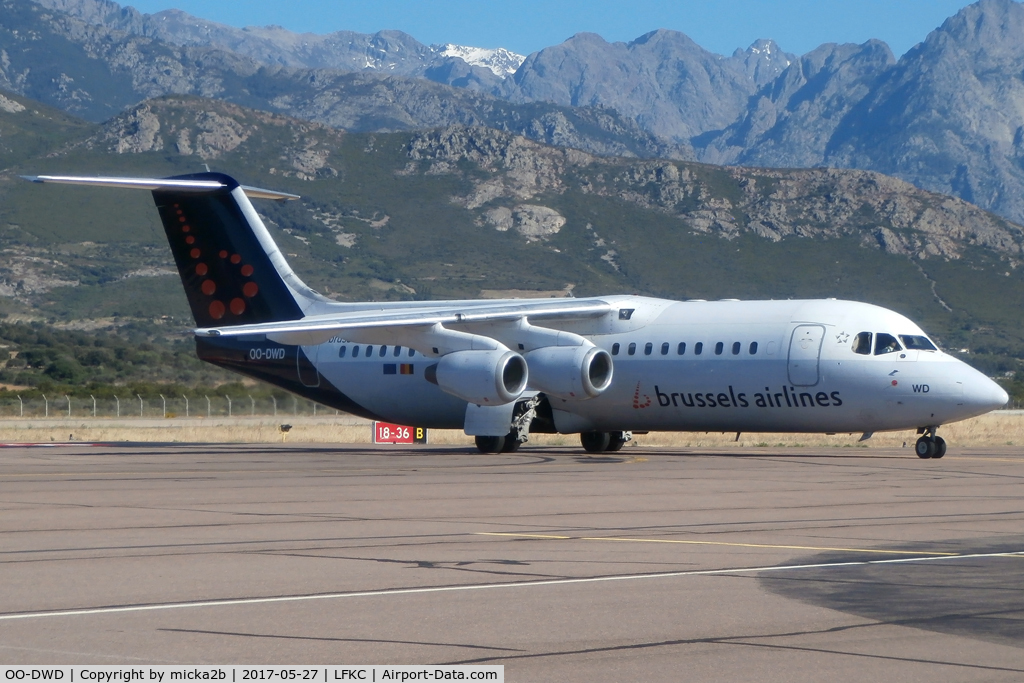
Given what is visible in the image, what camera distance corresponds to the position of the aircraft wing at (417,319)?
26.6 metres

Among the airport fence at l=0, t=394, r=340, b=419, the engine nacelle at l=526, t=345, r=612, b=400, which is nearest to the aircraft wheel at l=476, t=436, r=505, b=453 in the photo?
the engine nacelle at l=526, t=345, r=612, b=400

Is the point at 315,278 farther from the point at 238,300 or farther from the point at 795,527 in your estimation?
the point at 795,527

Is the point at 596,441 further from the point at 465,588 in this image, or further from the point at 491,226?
the point at 491,226

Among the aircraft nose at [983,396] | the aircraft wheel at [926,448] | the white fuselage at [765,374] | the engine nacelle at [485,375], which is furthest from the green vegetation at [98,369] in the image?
the aircraft nose at [983,396]

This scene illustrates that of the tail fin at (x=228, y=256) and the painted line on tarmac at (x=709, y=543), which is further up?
the tail fin at (x=228, y=256)

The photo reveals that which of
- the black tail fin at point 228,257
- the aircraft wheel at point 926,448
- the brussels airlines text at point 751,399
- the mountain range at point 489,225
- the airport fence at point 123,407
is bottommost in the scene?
the airport fence at point 123,407

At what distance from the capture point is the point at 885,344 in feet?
83.3

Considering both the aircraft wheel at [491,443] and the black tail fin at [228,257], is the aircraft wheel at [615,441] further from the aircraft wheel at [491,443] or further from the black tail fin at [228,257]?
the black tail fin at [228,257]

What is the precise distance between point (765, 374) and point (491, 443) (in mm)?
6040

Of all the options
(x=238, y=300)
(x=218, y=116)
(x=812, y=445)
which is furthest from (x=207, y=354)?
(x=218, y=116)

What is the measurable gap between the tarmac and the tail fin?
1256 centimetres

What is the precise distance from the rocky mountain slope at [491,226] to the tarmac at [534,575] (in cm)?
9611

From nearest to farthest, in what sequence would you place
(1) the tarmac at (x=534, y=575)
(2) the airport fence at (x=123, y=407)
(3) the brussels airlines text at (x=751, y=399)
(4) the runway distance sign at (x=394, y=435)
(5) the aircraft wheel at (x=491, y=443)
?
(1) the tarmac at (x=534, y=575)
(3) the brussels airlines text at (x=751, y=399)
(5) the aircraft wheel at (x=491, y=443)
(4) the runway distance sign at (x=394, y=435)
(2) the airport fence at (x=123, y=407)

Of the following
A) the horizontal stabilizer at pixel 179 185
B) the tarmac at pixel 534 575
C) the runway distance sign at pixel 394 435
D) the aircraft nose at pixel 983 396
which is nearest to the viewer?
the tarmac at pixel 534 575
